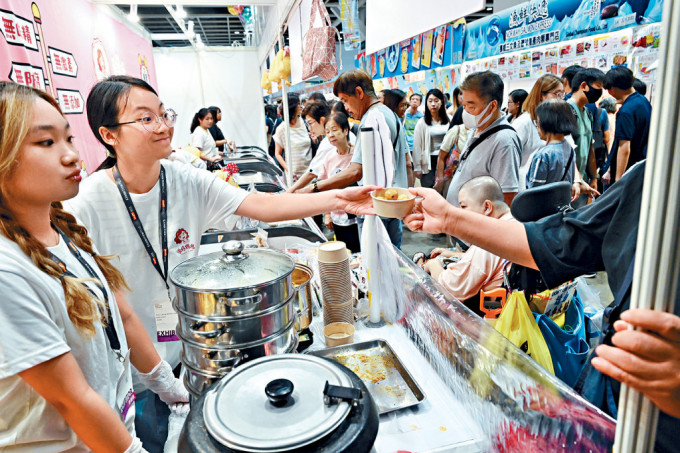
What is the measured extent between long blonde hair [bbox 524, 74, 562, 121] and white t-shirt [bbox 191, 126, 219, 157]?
482 centimetres

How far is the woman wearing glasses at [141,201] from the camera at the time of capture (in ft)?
5.63

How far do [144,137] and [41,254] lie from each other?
0.83m

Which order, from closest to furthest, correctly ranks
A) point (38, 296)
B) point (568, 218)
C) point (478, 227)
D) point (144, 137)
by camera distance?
point (38, 296) < point (568, 218) < point (478, 227) < point (144, 137)

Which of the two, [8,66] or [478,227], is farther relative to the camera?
[8,66]

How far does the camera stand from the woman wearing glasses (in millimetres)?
1715

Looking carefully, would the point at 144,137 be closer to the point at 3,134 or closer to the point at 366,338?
the point at 3,134

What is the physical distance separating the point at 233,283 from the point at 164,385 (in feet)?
1.97

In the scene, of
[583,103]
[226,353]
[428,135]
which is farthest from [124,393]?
Result: [428,135]

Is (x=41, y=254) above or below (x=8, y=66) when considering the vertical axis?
below

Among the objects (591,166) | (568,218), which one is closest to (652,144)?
(568,218)

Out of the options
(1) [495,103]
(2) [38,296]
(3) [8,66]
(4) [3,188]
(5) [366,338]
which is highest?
(3) [8,66]

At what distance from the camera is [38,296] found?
955mm

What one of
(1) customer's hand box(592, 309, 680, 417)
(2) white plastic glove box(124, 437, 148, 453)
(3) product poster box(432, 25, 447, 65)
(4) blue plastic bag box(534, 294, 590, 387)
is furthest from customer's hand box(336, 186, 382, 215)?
(3) product poster box(432, 25, 447, 65)

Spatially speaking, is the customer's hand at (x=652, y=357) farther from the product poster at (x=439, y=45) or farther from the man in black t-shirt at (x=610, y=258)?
the product poster at (x=439, y=45)
